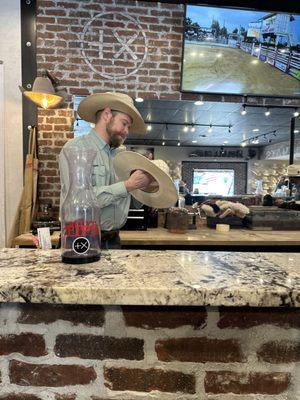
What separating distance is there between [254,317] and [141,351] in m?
0.27

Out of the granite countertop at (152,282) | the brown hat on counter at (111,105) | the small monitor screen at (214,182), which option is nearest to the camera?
the granite countertop at (152,282)

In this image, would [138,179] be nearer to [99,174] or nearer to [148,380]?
[148,380]

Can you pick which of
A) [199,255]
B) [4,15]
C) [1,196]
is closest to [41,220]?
[1,196]

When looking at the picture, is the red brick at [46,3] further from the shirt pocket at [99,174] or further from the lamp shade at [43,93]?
the shirt pocket at [99,174]

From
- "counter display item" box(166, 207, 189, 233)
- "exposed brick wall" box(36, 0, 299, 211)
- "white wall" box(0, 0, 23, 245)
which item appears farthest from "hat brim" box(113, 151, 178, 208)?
"white wall" box(0, 0, 23, 245)

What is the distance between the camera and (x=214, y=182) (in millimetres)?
4480

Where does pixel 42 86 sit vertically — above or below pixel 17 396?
above

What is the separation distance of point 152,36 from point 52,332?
3.26 metres

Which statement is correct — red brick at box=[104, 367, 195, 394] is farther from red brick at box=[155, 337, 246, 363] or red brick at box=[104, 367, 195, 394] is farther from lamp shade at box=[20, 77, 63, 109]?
lamp shade at box=[20, 77, 63, 109]

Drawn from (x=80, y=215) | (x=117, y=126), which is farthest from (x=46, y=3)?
(x=80, y=215)

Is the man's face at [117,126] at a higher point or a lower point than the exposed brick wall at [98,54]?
lower

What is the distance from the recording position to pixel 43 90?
2551 millimetres

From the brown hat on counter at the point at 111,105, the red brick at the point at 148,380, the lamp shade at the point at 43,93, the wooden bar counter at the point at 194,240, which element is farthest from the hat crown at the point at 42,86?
the red brick at the point at 148,380

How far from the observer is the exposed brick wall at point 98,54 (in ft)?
10.4
